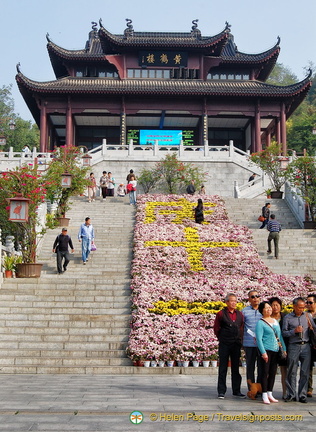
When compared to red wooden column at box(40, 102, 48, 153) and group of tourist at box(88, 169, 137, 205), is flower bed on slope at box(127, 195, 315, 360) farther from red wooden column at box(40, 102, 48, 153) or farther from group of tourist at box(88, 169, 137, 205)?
red wooden column at box(40, 102, 48, 153)

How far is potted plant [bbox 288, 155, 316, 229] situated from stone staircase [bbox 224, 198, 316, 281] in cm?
67

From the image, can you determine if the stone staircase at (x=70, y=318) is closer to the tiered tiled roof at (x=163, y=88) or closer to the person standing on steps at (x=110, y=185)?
the person standing on steps at (x=110, y=185)

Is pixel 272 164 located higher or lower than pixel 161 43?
lower

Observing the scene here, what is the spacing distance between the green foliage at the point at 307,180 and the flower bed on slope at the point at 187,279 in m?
3.09

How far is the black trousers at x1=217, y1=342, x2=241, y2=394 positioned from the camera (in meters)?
7.01

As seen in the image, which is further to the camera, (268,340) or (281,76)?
(281,76)

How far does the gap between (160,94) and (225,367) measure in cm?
2788

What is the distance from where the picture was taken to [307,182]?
2138 centimetres

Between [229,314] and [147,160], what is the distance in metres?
21.4

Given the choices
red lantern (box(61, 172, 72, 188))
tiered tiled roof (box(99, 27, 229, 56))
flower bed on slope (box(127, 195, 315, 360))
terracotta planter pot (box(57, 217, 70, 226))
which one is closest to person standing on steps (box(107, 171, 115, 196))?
flower bed on slope (box(127, 195, 315, 360))

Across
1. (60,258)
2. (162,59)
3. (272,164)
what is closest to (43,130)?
(162,59)

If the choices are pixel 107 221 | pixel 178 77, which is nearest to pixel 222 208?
pixel 107 221

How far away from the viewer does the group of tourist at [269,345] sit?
22.7 ft

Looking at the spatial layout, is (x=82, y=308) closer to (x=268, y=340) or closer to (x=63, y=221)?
(x=268, y=340)
